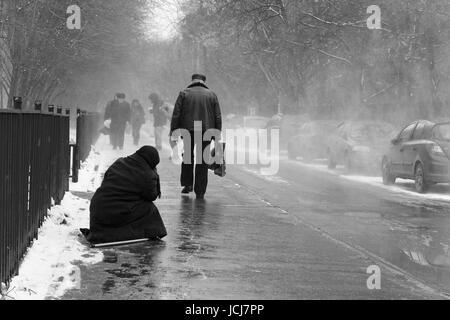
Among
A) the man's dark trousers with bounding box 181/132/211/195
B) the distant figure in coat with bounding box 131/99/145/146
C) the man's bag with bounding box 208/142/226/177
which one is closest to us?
the man's dark trousers with bounding box 181/132/211/195

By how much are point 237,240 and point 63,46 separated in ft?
74.0

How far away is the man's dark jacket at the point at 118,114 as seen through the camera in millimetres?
29906

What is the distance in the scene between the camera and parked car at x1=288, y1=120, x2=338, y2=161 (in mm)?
30031

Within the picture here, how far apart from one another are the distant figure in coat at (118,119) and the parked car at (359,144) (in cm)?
771

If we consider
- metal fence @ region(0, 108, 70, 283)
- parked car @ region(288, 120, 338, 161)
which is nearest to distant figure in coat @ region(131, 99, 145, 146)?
parked car @ region(288, 120, 338, 161)

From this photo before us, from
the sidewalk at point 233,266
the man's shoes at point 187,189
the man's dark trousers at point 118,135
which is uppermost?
the man's dark trousers at point 118,135

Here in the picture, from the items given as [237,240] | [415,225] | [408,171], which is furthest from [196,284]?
[408,171]

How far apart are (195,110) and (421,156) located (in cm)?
622

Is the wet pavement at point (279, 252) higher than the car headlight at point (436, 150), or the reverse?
the car headlight at point (436, 150)

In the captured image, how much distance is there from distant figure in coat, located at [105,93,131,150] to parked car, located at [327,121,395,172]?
25.3 ft

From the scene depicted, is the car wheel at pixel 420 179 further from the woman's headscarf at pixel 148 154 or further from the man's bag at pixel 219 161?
the woman's headscarf at pixel 148 154

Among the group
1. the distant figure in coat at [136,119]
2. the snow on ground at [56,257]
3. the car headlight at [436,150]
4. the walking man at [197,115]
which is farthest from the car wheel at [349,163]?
the snow on ground at [56,257]

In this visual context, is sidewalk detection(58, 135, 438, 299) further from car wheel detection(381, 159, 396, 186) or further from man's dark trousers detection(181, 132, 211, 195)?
car wheel detection(381, 159, 396, 186)

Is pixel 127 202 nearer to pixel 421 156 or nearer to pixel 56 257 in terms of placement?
pixel 56 257
